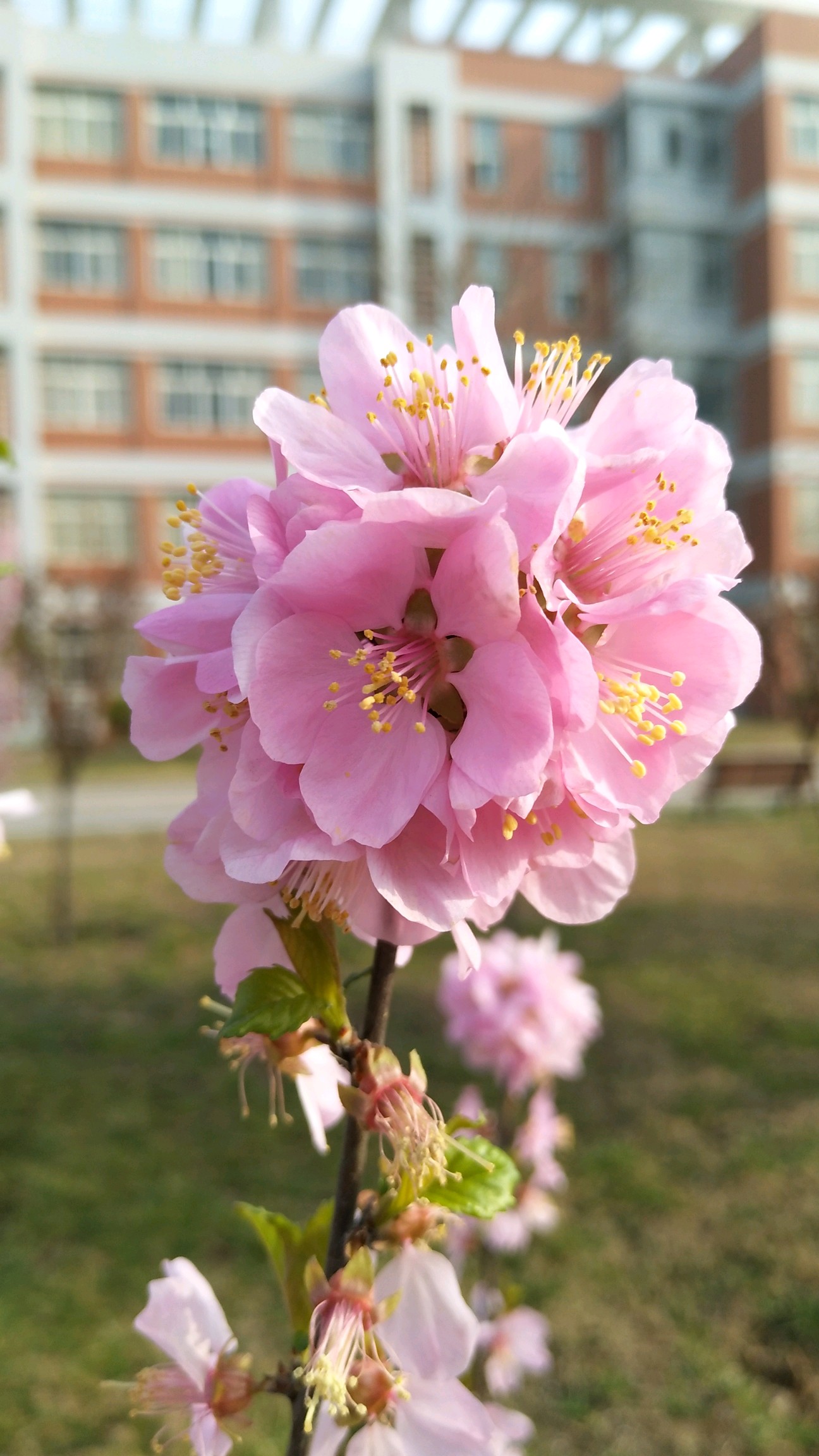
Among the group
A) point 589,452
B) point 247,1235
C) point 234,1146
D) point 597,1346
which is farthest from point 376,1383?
point 234,1146

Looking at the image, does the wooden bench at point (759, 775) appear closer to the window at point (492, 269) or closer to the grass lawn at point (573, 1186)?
the grass lawn at point (573, 1186)

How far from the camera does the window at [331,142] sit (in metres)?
25.0

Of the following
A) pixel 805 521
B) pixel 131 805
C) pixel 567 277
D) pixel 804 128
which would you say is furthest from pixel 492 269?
pixel 804 128

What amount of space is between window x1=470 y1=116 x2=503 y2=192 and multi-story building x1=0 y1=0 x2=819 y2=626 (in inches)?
2.5

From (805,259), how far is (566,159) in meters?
Answer: 6.39

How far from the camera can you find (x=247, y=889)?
29.5 inches

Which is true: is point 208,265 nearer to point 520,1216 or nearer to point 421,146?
point 421,146

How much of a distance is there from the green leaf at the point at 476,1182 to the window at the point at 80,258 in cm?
2598

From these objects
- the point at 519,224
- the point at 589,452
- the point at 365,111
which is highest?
the point at 365,111

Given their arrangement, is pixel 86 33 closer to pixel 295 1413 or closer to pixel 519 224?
pixel 519 224

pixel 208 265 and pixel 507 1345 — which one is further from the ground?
pixel 208 265

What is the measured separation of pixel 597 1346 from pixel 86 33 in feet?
90.6

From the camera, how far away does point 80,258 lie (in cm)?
2383

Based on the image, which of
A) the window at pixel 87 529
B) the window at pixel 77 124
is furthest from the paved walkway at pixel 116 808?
the window at pixel 77 124
